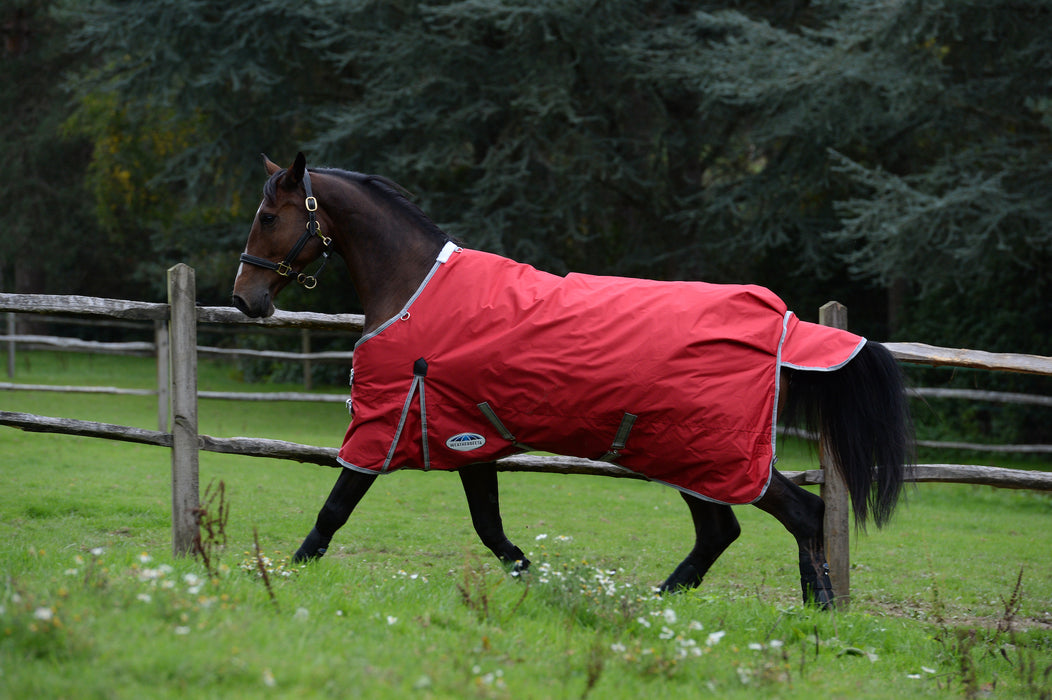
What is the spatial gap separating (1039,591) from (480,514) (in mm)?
3903

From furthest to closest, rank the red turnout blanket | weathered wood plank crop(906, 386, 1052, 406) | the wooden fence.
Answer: weathered wood plank crop(906, 386, 1052, 406)
the wooden fence
the red turnout blanket

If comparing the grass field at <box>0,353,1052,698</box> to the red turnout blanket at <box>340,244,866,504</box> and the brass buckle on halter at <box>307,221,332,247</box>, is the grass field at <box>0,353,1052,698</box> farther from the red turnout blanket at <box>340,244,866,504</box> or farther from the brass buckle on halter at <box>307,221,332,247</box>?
the brass buckle on halter at <box>307,221,332,247</box>

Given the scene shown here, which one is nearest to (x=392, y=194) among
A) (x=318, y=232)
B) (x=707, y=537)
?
(x=318, y=232)

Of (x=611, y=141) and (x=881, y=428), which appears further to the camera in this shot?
(x=611, y=141)

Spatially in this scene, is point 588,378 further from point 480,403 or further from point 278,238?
point 278,238

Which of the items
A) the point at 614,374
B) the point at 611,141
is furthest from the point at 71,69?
the point at 614,374

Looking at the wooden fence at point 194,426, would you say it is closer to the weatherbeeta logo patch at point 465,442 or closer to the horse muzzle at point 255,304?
the horse muzzle at point 255,304

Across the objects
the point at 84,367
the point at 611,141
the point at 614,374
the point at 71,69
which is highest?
the point at 71,69

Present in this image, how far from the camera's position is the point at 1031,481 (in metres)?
5.09

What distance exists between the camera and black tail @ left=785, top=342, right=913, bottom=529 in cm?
448

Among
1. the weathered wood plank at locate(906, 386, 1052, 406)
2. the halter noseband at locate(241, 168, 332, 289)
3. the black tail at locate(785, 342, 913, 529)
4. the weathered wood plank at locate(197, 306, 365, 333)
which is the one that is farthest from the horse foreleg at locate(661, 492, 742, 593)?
the weathered wood plank at locate(906, 386, 1052, 406)

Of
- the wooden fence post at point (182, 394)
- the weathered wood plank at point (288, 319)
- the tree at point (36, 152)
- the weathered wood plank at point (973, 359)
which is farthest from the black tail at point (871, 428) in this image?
the tree at point (36, 152)

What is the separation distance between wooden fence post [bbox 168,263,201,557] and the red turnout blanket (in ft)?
3.76

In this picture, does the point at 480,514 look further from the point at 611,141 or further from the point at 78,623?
the point at 611,141
